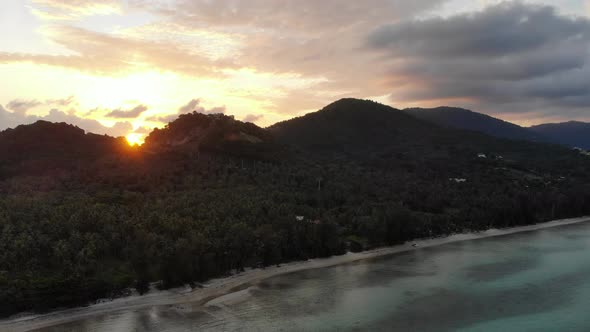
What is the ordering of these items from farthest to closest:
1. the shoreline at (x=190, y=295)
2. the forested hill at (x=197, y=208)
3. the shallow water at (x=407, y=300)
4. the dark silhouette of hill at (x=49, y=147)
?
the dark silhouette of hill at (x=49, y=147), the forested hill at (x=197, y=208), the shallow water at (x=407, y=300), the shoreline at (x=190, y=295)

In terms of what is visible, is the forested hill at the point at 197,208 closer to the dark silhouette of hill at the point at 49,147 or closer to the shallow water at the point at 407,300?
the dark silhouette of hill at the point at 49,147

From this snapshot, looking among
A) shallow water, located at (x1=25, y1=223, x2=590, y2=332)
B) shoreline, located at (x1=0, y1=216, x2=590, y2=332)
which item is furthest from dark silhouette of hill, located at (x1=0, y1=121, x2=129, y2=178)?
shallow water, located at (x1=25, y1=223, x2=590, y2=332)

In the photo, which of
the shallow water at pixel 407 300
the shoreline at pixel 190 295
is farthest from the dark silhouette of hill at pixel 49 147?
the shallow water at pixel 407 300

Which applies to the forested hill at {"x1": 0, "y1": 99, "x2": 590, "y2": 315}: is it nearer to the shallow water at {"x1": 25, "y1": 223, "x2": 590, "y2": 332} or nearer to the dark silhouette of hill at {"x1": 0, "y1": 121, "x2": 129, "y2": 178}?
the dark silhouette of hill at {"x1": 0, "y1": 121, "x2": 129, "y2": 178}

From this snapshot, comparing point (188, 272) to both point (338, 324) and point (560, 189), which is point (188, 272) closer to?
point (338, 324)

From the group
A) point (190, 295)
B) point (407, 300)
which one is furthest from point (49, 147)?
point (407, 300)

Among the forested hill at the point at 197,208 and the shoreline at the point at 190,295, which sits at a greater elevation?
the forested hill at the point at 197,208
